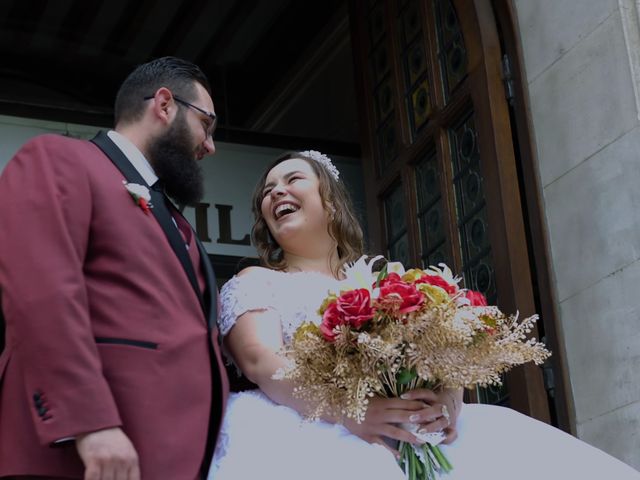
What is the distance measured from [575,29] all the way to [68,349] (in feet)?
9.78

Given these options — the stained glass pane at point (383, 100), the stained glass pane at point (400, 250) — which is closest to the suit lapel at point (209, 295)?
the stained glass pane at point (400, 250)

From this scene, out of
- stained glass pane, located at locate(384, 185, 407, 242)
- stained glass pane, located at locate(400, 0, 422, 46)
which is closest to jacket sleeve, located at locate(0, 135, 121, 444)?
stained glass pane, located at locate(384, 185, 407, 242)

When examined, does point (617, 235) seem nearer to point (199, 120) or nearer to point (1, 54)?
point (199, 120)

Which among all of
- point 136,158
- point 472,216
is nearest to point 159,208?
point 136,158

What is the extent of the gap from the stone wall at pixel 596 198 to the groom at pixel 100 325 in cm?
191

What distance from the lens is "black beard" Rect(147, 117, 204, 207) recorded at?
11.3 feet

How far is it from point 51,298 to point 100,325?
0.20 metres

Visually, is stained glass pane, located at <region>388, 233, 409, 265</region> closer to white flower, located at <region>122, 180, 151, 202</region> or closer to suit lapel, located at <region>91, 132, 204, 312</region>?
suit lapel, located at <region>91, 132, 204, 312</region>

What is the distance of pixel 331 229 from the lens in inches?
161

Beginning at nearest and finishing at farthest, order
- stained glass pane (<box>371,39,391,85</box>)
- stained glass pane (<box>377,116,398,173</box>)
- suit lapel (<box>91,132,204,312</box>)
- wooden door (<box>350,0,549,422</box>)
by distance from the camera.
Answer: suit lapel (<box>91,132,204,312</box>)
wooden door (<box>350,0,549,422</box>)
stained glass pane (<box>377,116,398,173</box>)
stained glass pane (<box>371,39,391,85</box>)

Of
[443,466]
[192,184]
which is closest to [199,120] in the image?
[192,184]

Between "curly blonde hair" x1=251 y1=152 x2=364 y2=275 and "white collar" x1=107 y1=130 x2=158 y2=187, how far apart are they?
0.72 m

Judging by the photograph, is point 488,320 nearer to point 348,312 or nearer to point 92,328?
point 348,312

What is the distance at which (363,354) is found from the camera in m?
3.12
